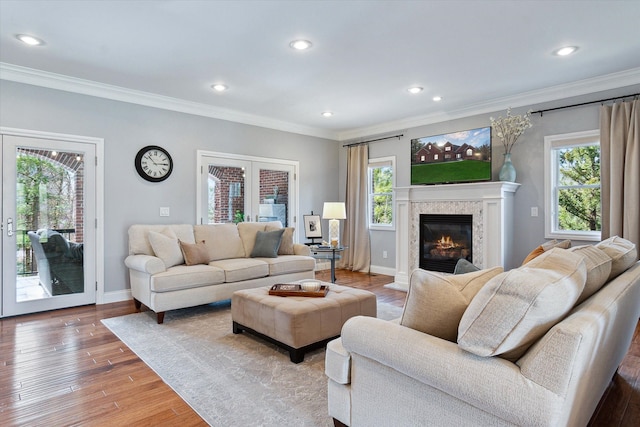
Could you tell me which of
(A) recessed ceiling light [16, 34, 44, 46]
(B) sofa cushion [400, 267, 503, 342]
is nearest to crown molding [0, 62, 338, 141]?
(A) recessed ceiling light [16, 34, 44, 46]

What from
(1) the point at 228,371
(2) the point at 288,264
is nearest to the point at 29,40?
(1) the point at 228,371

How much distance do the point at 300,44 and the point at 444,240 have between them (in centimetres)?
328

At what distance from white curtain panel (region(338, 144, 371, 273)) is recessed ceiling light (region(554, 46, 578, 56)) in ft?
11.2

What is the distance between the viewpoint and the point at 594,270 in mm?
1671

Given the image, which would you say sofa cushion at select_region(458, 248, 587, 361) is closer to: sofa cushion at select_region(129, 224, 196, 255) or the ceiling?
the ceiling

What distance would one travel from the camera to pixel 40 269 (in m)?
4.03

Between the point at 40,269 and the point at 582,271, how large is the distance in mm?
4853

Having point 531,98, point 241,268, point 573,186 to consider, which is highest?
point 531,98

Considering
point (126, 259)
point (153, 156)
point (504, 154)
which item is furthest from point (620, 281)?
point (153, 156)

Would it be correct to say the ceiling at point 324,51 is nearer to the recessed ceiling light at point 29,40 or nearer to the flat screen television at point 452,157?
the recessed ceiling light at point 29,40

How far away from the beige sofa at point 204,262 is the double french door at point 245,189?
564 millimetres

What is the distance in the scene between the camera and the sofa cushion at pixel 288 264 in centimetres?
457

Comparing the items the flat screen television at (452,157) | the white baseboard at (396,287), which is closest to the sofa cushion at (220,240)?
the white baseboard at (396,287)

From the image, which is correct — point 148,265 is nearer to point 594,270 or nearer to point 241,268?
point 241,268
